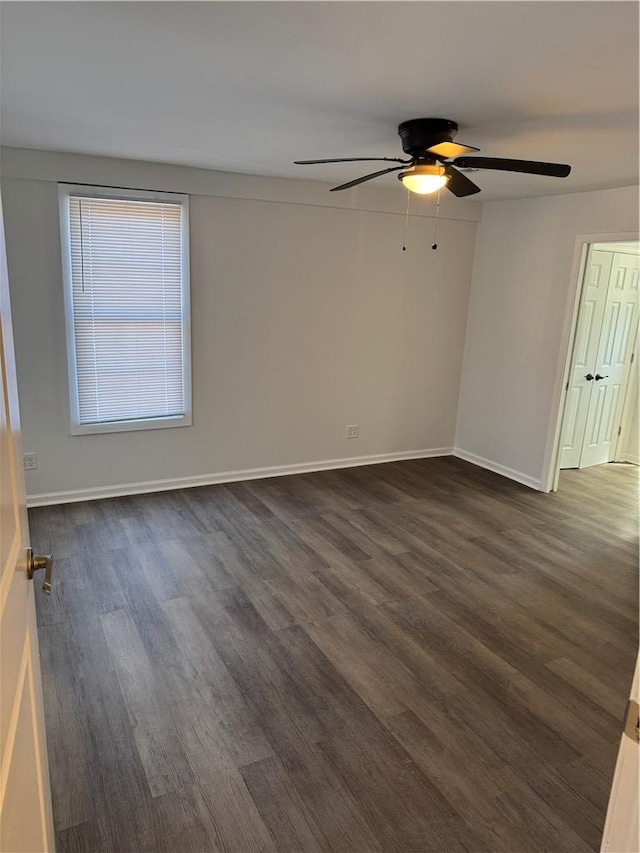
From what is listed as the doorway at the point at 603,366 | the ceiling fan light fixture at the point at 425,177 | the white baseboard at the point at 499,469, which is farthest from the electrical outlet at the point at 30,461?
the doorway at the point at 603,366

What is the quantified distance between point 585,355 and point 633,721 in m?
5.01

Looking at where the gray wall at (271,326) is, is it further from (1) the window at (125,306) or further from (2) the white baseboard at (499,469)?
(2) the white baseboard at (499,469)

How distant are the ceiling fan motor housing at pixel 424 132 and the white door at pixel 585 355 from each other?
2.48 m

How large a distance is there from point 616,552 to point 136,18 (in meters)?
4.06

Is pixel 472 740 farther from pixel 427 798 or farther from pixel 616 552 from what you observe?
pixel 616 552

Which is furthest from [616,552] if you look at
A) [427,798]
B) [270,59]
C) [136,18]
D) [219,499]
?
[136,18]

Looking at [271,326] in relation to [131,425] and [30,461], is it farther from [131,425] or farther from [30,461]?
[30,461]

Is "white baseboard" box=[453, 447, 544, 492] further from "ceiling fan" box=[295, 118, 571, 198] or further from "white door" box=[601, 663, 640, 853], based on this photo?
"white door" box=[601, 663, 640, 853]

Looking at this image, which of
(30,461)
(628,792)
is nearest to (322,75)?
(628,792)

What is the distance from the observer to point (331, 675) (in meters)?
2.57

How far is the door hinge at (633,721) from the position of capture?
870 millimetres

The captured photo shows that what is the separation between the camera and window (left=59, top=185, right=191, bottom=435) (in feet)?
13.3

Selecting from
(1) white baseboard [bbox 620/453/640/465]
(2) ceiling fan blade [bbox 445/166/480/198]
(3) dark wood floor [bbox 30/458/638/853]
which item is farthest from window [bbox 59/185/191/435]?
(1) white baseboard [bbox 620/453/640/465]

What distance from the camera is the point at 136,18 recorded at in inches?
70.3
